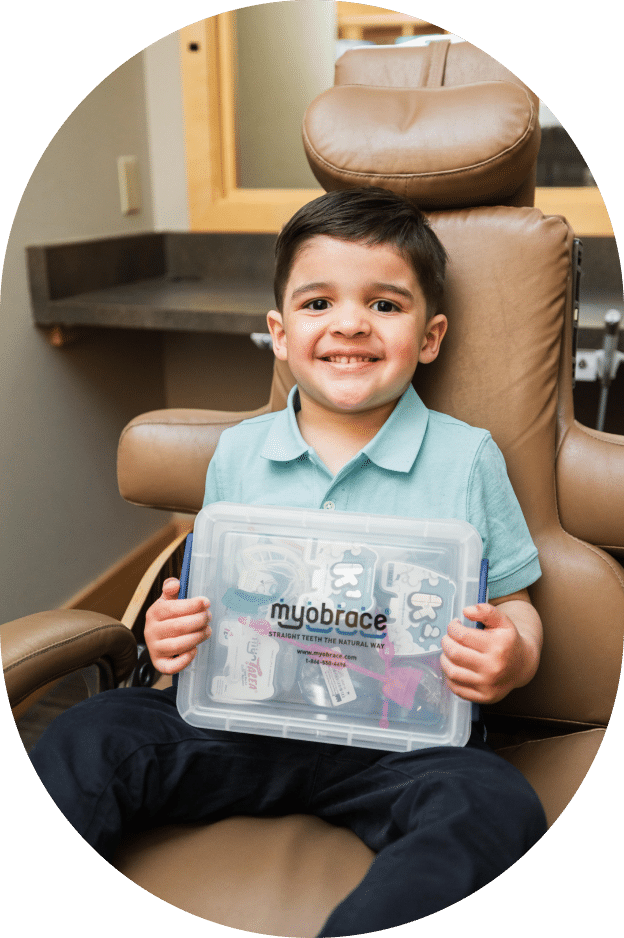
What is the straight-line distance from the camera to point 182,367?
2182 millimetres

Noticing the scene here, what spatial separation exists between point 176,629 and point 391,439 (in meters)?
0.34

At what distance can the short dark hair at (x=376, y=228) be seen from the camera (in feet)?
2.94

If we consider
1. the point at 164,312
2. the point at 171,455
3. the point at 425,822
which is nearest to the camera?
the point at 425,822

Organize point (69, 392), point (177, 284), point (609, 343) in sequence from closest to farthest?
point (609, 343) → point (69, 392) → point (177, 284)

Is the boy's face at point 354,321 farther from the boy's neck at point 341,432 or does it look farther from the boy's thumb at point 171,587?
the boy's thumb at point 171,587

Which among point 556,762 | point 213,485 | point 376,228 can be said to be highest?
point 376,228

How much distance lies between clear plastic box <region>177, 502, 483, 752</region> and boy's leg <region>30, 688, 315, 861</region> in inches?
1.8

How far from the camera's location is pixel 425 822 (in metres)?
0.73

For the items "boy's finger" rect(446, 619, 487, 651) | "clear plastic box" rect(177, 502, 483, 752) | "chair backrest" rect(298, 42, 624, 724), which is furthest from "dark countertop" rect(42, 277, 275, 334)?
"boy's finger" rect(446, 619, 487, 651)

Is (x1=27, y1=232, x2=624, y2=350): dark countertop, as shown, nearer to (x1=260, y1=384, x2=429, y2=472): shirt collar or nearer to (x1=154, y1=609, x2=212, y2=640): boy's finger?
(x1=260, y1=384, x2=429, y2=472): shirt collar

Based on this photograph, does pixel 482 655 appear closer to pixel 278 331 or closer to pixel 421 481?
pixel 421 481

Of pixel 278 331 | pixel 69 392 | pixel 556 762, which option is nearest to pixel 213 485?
pixel 278 331

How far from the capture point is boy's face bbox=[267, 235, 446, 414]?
0.88 meters

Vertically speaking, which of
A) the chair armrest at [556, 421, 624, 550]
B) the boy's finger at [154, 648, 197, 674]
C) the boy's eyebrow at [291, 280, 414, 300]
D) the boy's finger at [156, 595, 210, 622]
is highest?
the boy's eyebrow at [291, 280, 414, 300]
